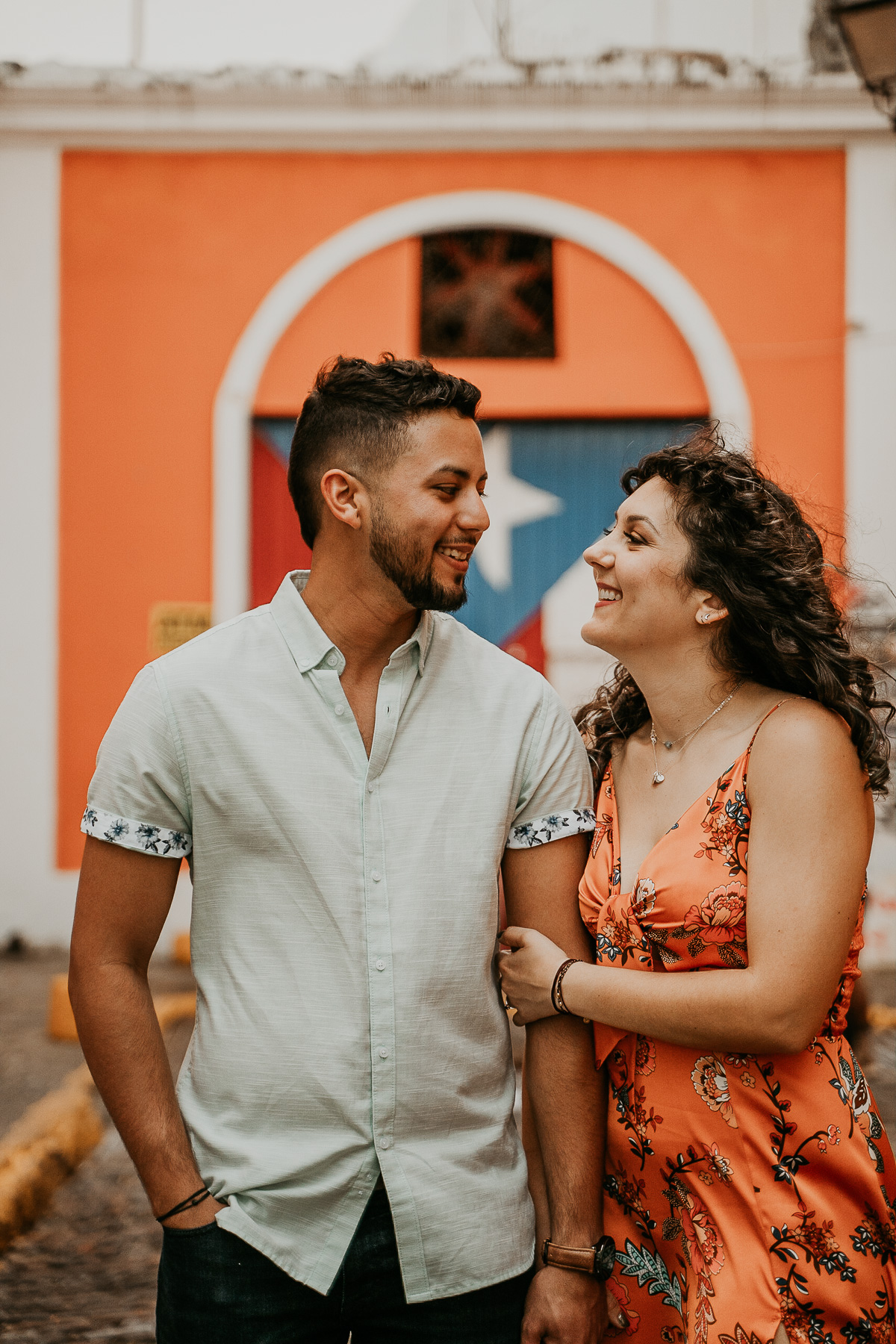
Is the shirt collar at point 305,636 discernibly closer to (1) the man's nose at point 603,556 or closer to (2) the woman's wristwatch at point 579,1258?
(1) the man's nose at point 603,556

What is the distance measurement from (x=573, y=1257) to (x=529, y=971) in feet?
1.57

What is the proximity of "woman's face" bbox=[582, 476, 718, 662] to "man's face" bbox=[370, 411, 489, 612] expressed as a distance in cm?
31

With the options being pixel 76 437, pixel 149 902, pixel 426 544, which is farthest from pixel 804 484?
pixel 149 902

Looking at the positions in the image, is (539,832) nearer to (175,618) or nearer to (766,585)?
(766,585)

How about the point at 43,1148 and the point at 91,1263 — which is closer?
the point at 91,1263

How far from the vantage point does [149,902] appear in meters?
1.81

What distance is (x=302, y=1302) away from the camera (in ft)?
5.62

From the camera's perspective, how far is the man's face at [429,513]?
1901mm

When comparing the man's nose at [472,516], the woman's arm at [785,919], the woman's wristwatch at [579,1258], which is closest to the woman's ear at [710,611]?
the woman's arm at [785,919]

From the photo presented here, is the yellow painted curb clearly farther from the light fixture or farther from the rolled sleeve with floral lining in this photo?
the light fixture

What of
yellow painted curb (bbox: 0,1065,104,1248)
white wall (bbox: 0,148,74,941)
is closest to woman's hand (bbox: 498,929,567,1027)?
yellow painted curb (bbox: 0,1065,104,1248)

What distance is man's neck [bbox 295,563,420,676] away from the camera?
76.9 inches

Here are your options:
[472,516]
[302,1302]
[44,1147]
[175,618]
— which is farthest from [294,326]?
[302,1302]

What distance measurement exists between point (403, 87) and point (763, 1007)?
6.42 metres
